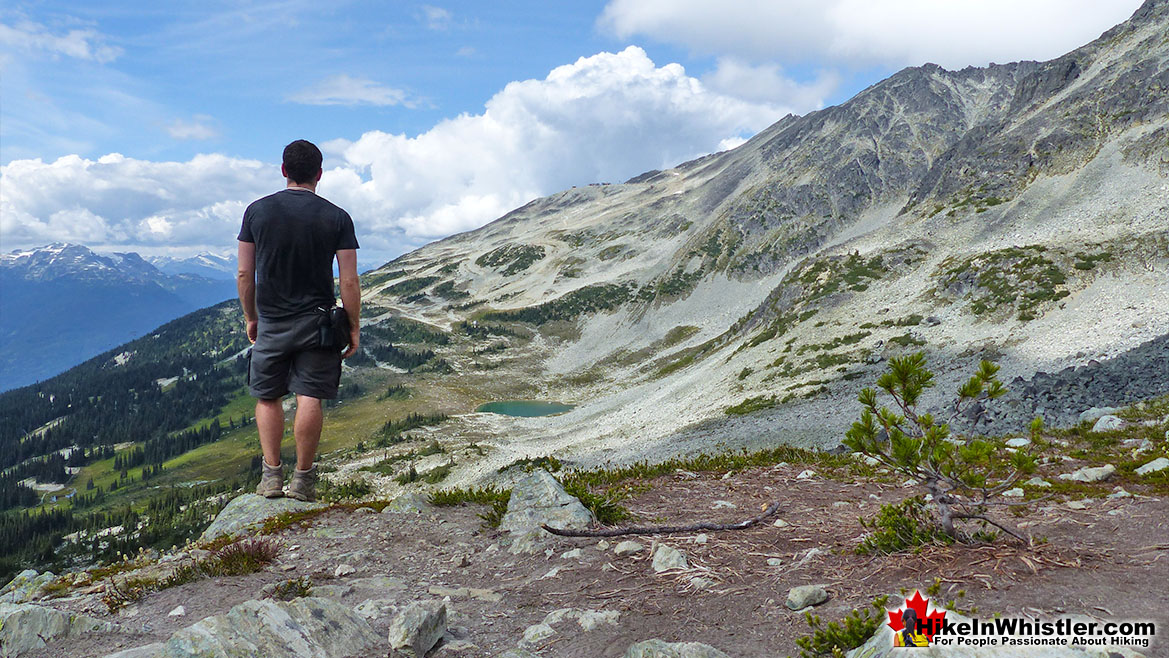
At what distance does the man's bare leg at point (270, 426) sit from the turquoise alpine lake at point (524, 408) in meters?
92.1

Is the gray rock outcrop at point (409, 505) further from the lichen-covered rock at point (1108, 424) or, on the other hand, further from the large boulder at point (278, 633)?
the lichen-covered rock at point (1108, 424)

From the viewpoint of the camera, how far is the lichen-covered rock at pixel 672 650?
387 cm

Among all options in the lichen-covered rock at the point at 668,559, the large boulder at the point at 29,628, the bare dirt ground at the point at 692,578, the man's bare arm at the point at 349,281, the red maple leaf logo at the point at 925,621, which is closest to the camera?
the red maple leaf logo at the point at 925,621

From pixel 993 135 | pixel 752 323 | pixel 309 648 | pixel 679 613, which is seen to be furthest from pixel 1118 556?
pixel 993 135

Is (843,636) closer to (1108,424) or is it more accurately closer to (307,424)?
(307,424)

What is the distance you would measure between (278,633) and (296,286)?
201 inches

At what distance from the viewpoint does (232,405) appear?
18725cm

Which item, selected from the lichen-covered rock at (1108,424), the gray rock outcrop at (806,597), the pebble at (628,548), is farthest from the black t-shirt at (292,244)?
the lichen-covered rock at (1108,424)

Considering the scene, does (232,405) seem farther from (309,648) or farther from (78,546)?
(309,648)

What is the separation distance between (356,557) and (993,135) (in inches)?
3768

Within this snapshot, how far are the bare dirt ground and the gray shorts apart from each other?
2.32 metres

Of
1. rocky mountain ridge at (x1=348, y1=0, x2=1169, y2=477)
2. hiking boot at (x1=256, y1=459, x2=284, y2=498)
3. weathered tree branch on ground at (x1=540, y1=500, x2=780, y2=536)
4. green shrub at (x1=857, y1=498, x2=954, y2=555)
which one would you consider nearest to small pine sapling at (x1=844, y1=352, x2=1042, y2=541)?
green shrub at (x1=857, y1=498, x2=954, y2=555)

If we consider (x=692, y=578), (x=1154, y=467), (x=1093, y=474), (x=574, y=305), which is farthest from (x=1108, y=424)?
(x=574, y=305)

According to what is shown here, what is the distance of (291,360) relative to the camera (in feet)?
26.9
